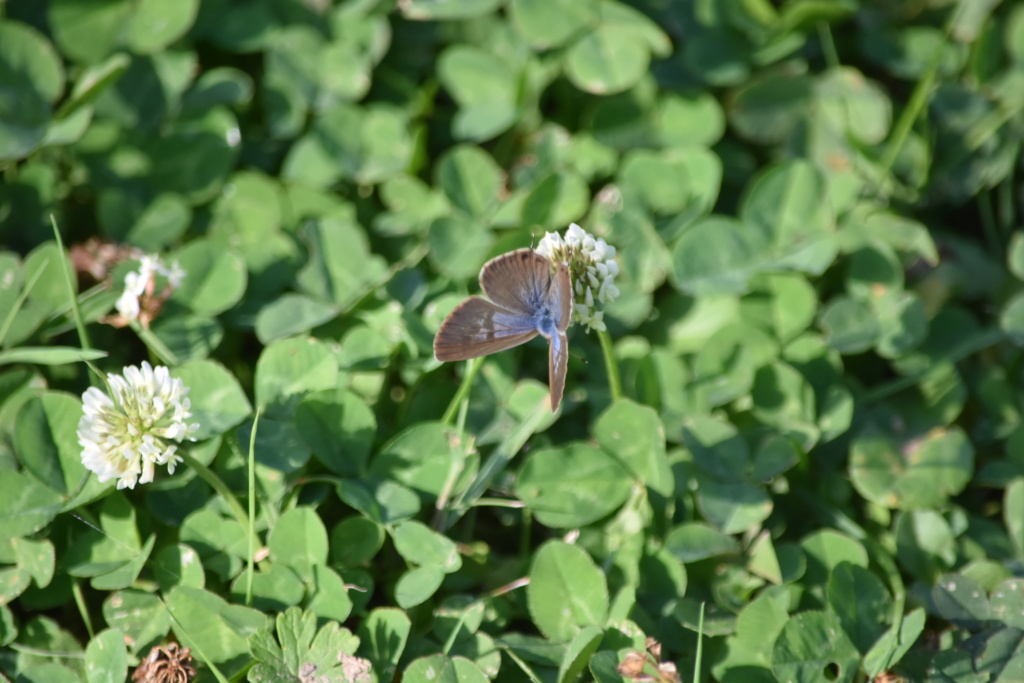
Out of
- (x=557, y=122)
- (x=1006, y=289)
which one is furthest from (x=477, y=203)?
(x=1006, y=289)

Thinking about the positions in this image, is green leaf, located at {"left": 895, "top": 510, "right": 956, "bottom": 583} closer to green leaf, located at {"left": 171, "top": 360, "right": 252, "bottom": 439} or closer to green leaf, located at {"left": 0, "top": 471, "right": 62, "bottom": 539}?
green leaf, located at {"left": 171, "top": 360, "right": 252, "bottom": 439}

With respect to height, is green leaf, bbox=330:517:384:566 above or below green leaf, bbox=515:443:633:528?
below

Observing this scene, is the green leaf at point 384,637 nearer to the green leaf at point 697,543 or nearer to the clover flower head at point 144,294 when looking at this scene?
the green leaf at point 697,543

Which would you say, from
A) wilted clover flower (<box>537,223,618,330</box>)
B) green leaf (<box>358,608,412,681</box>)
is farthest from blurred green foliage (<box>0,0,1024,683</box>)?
wilted clover flower (<box>537,223,618,330</box>)

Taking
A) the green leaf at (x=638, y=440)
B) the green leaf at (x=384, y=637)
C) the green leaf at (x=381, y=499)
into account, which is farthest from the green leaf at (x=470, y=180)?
the green leaf at (x=384, y=637)

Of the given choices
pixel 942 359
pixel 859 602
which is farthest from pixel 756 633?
pixel 942 359

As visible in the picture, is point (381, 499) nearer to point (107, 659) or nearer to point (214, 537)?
point (214, 537)
